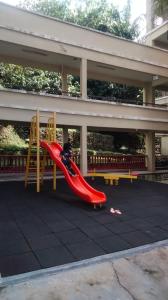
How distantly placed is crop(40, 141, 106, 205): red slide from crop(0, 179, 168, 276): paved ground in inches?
13.4

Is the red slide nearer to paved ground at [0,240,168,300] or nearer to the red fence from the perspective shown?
paved ground at [0,240,168,300]

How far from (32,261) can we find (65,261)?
24.1 inches

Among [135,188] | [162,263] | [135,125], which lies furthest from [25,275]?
[135,125]

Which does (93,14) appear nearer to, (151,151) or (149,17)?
→ (149,17)

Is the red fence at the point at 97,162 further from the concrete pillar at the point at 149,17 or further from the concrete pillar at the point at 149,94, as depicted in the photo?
the concrete pillar at the point at 149,17

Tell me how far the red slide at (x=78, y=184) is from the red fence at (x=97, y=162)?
5.30m

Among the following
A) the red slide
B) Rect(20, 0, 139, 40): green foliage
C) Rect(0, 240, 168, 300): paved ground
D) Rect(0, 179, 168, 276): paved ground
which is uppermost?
Rect(20, 0, 139, 40): green foliage

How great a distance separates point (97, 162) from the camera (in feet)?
69.8

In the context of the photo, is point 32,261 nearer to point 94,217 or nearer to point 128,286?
point 128,286

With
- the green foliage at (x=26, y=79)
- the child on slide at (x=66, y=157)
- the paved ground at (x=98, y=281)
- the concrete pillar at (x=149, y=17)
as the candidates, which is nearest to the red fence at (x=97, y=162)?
the child on slide at (x=66, y=157)

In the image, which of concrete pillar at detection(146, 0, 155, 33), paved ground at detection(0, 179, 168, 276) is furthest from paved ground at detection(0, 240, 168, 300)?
concrete pillar at detection(146, 0, 155, 33)

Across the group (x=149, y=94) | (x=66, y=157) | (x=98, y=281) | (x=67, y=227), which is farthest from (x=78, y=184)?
(x=149, y=94)

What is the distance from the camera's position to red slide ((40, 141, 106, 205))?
10023 mm

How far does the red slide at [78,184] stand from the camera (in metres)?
10.0
